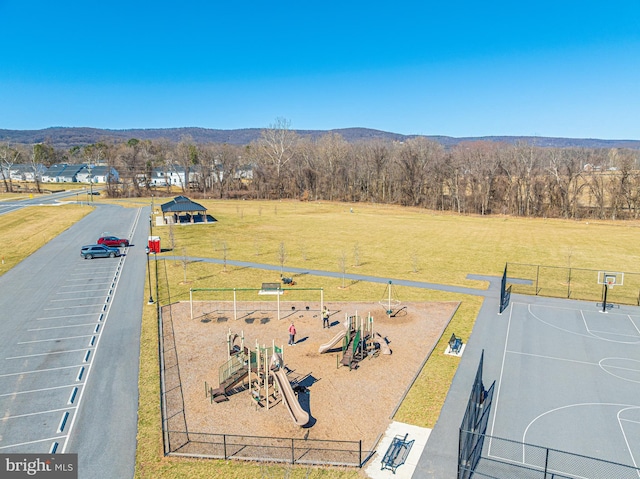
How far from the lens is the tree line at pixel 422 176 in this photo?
89375 mm

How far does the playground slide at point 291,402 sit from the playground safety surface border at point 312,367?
43cm

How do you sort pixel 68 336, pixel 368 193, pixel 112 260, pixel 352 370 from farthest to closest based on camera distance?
1. pixel 368 193
2. pixel 112 260
3. pixel 68 336
4. pixel 352 370

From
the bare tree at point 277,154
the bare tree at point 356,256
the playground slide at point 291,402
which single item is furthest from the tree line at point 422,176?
the playground slide at point 291,402

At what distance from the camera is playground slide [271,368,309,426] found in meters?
17.7

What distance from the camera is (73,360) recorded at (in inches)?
925

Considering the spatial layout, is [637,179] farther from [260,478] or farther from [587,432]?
[260,478]

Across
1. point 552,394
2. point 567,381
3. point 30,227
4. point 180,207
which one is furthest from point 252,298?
point 30,227

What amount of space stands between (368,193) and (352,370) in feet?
322

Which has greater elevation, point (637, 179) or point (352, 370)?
point (637, 179)

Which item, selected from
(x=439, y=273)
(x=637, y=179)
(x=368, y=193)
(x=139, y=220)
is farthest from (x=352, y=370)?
(x=368, y=193)

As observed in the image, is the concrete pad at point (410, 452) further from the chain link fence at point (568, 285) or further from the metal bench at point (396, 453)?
the chain link fence at point (568, 285)

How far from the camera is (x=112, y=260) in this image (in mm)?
45906

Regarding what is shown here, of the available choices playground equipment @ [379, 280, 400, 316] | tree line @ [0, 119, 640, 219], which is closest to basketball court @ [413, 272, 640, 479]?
playground equipment @ [379, 280, 400, 316]

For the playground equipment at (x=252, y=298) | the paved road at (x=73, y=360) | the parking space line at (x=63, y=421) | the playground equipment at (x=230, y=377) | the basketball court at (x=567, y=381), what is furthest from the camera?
the playground equipment at (x=252, y=298)
